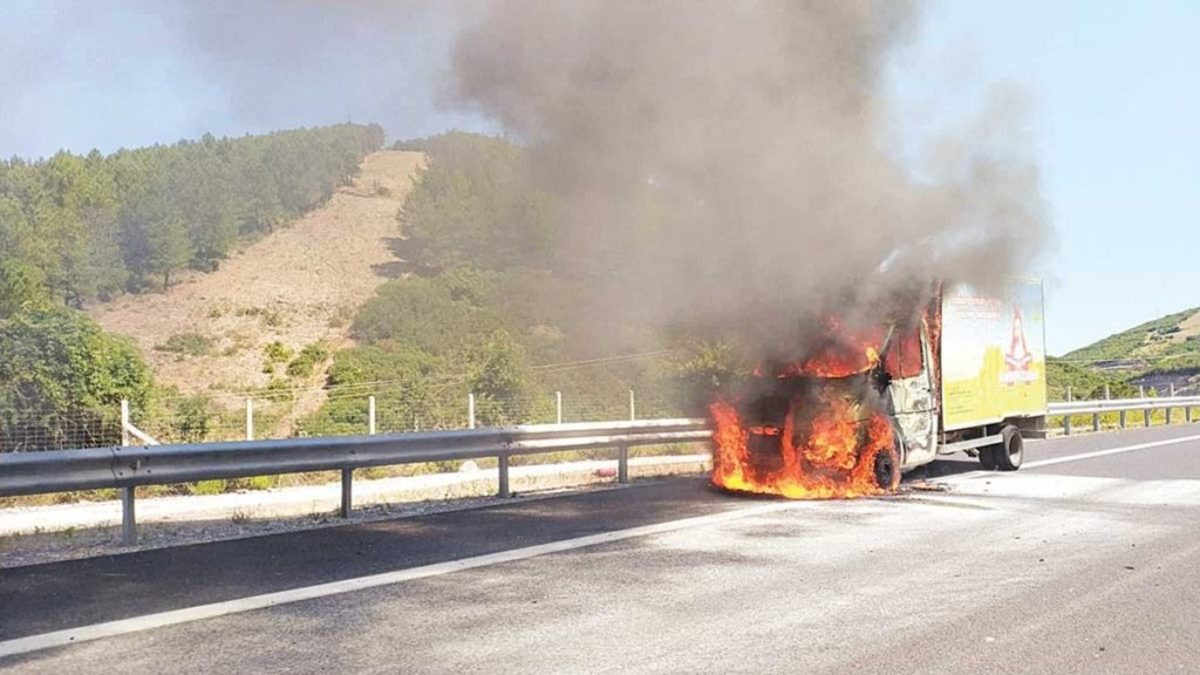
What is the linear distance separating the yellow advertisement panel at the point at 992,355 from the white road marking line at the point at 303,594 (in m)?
5.26

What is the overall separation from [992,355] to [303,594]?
419 inches

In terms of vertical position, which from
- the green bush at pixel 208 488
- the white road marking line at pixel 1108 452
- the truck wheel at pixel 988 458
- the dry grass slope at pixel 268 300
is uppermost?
the dry grass slope at pixel 268 300

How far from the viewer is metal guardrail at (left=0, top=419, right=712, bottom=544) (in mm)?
8016

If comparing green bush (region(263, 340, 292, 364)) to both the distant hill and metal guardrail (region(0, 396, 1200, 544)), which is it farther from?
metal guardrail (region(0, 396, 1200, 544))

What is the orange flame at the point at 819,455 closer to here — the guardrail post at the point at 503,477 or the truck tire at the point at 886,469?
the truck tire at the point at 886,469

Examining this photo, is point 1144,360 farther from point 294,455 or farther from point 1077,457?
point 294,455

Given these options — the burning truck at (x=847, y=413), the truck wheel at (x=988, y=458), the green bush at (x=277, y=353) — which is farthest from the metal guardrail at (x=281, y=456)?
the green bush at (x=277, y=353)

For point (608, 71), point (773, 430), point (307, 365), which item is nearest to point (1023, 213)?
point (773, 430)

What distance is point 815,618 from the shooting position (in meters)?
5.65

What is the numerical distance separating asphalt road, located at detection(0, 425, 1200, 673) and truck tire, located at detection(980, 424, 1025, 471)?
447cm

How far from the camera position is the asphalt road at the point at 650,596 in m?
4.89

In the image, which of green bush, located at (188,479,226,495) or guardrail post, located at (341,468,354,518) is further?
green bush, located at (188,479,226,495)

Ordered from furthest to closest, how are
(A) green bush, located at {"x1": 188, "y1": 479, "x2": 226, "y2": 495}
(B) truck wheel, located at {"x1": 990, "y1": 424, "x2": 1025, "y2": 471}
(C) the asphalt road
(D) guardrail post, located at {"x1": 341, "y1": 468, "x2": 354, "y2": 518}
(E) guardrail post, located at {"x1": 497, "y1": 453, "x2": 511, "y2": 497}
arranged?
(A) green bush, located at {"x1": 188, "y1": 479, "x2": 226, "y2": 495}, (B) truck wheel, located at {"x1": 990, "y1": 424, "x2": 1025, "y2": 471}, (E) guardrail post, located at {"x1": 497, "y1": 453, "x2": 511, "y2": 497}, (D) guardrail post, located at {"x1": 341, "y1": 468, "x2": 354, "y2": 518}, (C) the asphalt road

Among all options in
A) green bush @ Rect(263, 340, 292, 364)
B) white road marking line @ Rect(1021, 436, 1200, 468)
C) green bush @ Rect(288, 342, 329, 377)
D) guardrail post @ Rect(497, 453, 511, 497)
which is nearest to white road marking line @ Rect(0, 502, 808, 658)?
guardrail post @ Rect(497, 453, 511, 497)
